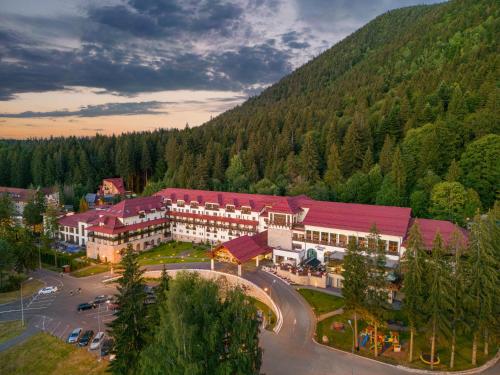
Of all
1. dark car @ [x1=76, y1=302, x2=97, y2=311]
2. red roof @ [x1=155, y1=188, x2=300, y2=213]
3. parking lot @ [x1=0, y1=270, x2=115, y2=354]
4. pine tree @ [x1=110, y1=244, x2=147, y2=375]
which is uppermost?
red roof @ [x1=155, y1=188, x2=300, y2=213]

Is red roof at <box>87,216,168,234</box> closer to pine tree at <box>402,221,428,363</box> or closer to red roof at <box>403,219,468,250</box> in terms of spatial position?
red roof at <box>403,219,468,250</box>

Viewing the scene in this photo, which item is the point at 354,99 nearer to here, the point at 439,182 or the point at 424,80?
the point at 424,80

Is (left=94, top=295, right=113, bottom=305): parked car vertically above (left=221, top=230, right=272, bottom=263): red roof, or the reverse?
(left=221, top=230, right=272, bottom=263): red roof

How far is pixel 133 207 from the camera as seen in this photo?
81.8 m

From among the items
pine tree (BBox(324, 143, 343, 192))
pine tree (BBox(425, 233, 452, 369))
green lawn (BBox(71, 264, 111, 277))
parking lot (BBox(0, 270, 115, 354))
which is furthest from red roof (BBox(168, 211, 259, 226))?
pine tree (BBox(425, 233, 452, 369))

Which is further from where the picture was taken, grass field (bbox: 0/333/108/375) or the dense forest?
the dense forest

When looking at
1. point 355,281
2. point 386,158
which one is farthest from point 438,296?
point 386,158

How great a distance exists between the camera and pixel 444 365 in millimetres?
38094

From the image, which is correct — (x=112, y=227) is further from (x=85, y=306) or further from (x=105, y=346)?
(x=105, y=346)

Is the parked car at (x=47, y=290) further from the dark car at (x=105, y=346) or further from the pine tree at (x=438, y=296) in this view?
the pine tree at (x=438, y=296)

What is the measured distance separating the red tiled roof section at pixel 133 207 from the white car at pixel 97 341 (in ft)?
110

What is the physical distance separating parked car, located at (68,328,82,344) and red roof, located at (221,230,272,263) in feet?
80.6

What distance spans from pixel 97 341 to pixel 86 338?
1918 millimetres

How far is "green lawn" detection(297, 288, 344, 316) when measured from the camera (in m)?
50.6
